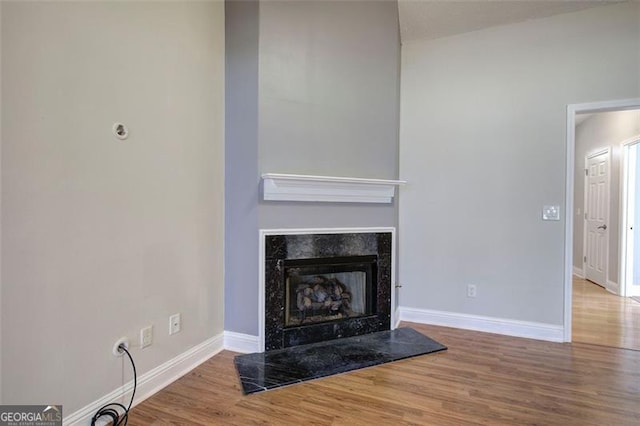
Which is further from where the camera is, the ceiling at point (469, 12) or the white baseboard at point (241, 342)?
the ceiling at point (469, 12)

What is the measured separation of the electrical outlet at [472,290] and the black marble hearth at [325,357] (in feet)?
2.09

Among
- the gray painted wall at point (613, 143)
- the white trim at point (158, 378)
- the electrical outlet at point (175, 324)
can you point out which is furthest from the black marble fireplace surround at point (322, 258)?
the gray painted wall at point (613, 143)

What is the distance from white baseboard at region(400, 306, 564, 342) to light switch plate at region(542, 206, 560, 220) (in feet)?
3.03

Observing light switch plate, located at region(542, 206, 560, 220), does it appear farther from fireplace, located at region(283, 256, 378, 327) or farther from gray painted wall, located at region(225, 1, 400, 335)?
fireplace, located at region(283, 256, 378, 327)

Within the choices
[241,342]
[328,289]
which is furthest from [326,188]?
[241,342]

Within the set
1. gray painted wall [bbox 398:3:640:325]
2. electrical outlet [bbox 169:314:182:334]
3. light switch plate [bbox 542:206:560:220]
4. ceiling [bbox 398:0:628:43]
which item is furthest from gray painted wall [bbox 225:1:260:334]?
light switch plate [bbox 542:206:560:220]

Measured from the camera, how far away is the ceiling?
8.38 ft

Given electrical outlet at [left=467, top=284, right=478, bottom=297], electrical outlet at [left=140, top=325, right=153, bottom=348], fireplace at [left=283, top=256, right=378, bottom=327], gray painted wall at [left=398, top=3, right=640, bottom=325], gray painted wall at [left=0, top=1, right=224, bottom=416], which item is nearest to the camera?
gray painted wall at [left=0, top=1, right=224, bottom=416]

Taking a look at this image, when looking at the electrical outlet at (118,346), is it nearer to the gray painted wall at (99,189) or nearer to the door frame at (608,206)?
the gray painted wall at (99,189)

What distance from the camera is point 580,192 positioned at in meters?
5.49

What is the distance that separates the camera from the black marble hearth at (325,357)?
2033mm

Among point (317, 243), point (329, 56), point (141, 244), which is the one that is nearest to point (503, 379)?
point (317, 243)

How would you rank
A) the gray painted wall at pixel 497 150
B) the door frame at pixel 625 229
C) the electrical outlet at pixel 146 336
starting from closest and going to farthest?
the electrical outlet at pixel 146 336
the gray painted wall at pixel 497 150
the door frame at pixel 625 229

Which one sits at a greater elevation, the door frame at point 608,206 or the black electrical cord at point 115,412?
the door frame at point 608,206
